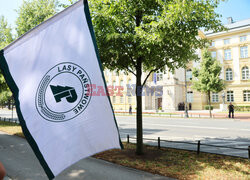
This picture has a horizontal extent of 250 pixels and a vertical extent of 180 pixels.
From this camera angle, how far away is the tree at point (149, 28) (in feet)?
18.5

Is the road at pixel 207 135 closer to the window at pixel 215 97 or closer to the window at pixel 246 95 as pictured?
the window at pixel 246 95

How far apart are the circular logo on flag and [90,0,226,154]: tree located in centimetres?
356

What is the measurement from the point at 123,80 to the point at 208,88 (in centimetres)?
2678

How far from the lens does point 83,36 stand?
2838 millimetres

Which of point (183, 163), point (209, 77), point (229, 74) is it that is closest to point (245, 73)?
point (229, 74)

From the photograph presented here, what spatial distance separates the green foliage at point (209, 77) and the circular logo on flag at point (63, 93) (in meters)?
25.9

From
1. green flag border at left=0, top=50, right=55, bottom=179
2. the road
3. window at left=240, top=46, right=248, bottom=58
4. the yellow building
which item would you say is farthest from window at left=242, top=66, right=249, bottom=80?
green flag border at left=0, top=50, right=55, bottom=179

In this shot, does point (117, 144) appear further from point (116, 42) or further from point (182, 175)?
point (116, 42)

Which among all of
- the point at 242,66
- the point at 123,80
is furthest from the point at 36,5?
the point at 242,66

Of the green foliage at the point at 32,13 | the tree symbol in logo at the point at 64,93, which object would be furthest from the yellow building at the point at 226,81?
the tree symbol in logo at the point at 64,93

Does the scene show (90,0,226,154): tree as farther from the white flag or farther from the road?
the road

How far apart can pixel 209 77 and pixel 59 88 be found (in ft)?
87.3

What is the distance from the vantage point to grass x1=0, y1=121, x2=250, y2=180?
17.0 feet

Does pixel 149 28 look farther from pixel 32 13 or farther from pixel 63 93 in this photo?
pixel 32 13
